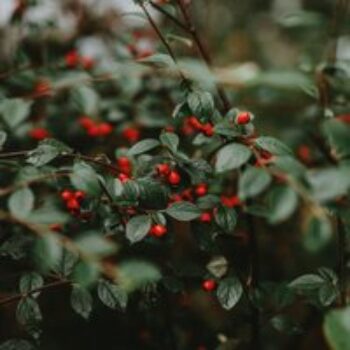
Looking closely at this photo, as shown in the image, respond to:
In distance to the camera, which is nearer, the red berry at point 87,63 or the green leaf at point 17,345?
the green leaf at point 17,345

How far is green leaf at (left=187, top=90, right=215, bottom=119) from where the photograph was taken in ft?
4.22

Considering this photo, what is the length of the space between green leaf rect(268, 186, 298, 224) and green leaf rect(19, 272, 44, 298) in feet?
2.20

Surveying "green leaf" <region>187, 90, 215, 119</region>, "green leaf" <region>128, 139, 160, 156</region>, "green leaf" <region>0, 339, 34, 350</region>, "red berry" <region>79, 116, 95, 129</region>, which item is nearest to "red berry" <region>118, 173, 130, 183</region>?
"green leaf" <region>128, 139, 160, 156</region>

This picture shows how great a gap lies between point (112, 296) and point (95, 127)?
2.94 ft

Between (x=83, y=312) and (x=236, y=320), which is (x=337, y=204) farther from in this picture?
(x=236, y=320)

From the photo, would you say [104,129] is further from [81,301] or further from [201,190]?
[81,301]

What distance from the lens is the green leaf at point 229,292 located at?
1391 millimetres

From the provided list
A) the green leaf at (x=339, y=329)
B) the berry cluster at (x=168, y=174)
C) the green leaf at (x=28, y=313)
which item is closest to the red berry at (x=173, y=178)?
the berry cluster at (x=168, y=174)

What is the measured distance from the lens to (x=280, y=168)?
3.24 feet

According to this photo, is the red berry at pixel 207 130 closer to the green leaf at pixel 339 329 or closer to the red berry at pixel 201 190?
the red berry at pixel 201 190

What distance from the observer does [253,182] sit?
974 mm

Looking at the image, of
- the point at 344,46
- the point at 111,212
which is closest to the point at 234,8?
the point at 344,46

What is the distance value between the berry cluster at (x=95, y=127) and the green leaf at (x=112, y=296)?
0.82 m

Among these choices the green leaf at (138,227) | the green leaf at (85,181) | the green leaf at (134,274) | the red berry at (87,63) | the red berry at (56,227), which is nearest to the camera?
the green leaf at (134,274)
